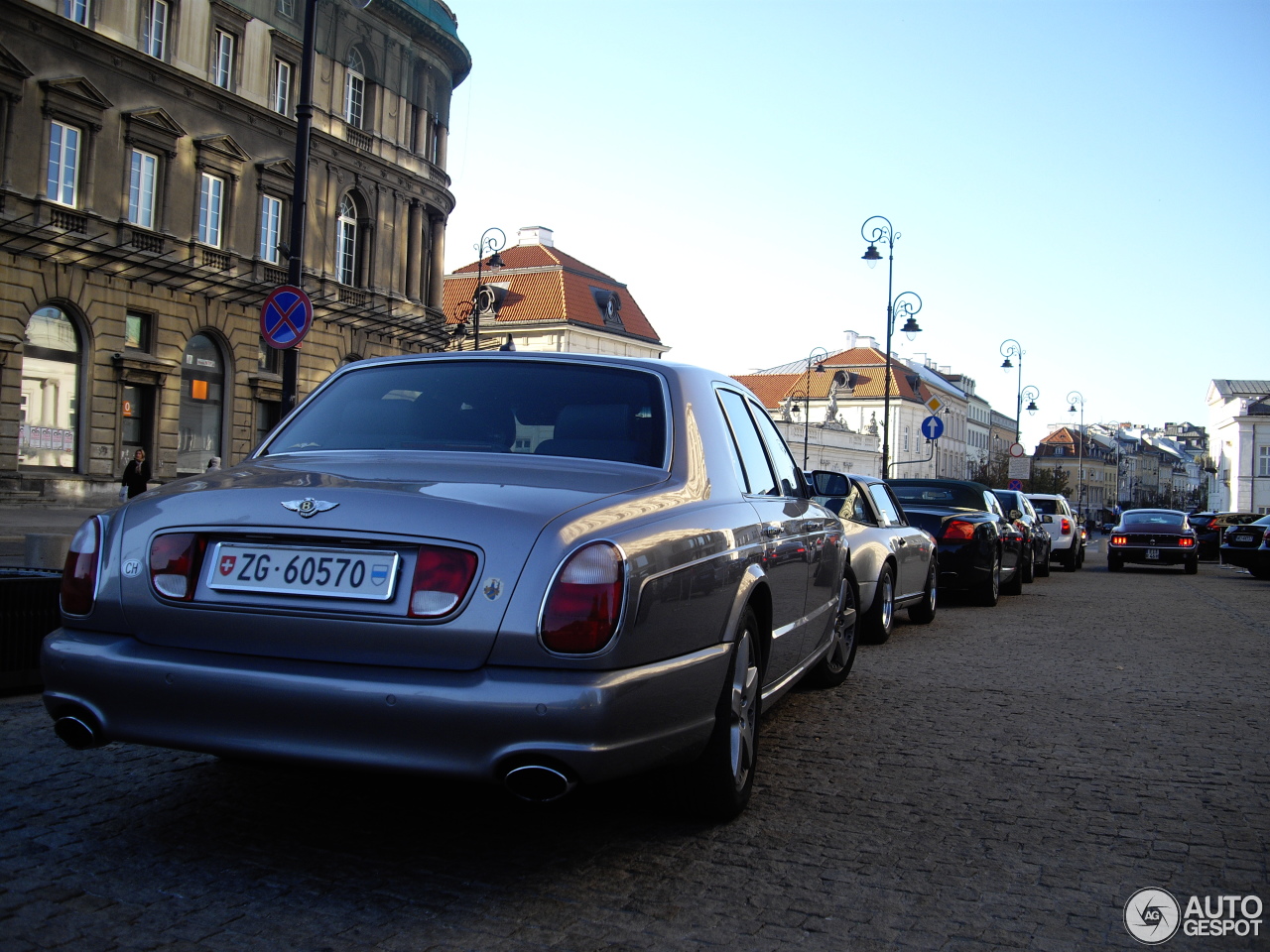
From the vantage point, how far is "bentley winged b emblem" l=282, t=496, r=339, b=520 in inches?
133

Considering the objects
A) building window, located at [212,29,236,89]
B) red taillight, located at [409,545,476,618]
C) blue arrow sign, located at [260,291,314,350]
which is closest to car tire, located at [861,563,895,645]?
blue arrow sign, located at [260,291,314,350]

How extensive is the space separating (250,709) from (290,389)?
447 inches

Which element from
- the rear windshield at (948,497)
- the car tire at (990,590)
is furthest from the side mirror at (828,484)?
the rear windshield at (948,497)

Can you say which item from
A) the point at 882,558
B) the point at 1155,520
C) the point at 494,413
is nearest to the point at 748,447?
the point at 494,413

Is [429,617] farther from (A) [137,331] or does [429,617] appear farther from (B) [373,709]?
(A) [137,331]

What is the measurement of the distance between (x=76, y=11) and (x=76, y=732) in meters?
29.8

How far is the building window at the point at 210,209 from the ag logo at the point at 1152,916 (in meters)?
33.1

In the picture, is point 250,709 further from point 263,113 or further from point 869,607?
point 263,113

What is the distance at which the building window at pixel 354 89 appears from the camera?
38.3 meters

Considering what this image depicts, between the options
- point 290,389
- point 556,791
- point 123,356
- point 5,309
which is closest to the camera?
point 556,791

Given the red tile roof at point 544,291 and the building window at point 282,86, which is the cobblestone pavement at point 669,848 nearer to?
the building window at point 282,86

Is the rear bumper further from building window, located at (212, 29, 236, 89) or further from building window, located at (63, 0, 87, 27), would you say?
building window, located at (212, 29, 236, 89)

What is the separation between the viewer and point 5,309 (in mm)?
26812

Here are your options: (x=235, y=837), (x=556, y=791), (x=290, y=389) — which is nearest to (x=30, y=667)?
(x=235, y=837)
